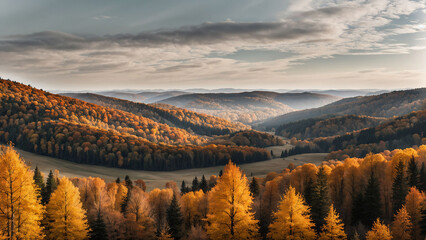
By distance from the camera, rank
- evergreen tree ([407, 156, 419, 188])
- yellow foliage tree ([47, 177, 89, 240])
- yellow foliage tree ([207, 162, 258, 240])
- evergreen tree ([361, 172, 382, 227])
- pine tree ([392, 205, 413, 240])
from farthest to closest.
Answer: evergreen tree ([407, 156, 419, 188])
evergreen tree ([361, 172, 382, 227])
pine tree ([392, 205, 413, 240])
yellow foliage tree ([47, 177, 89, 240])
yellow foliage tree ([207, 162, 258, 240])

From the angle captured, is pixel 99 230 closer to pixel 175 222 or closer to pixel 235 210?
pixel 175 222

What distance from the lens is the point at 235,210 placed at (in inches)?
1474

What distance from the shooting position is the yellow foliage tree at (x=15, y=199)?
117 feet

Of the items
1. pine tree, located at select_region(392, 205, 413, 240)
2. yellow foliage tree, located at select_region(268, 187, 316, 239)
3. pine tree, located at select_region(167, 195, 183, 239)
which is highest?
yellow foliage tree, located at select_region(268, 187, 316, 239)

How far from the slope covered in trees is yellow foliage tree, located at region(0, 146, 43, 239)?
10 cm

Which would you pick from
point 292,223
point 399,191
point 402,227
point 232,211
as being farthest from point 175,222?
point 399,191

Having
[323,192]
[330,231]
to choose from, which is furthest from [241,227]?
[323,192]

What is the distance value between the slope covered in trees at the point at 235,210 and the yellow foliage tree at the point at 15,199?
0.34 ft

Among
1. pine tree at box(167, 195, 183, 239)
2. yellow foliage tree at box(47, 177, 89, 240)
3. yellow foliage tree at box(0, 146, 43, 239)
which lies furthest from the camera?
pine tree at box(167, 195, 183, 239)

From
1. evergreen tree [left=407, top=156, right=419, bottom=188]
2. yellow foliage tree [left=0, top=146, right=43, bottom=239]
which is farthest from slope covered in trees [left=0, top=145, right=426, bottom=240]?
evergreen tree [left=407, top=156, right=419, bottom=188]

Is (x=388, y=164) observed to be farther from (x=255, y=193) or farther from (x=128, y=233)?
(x=128, y=233)

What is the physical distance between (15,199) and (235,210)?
2668 cm

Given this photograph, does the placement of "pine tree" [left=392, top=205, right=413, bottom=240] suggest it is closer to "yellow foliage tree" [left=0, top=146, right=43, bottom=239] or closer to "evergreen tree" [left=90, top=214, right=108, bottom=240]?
"evergreen tree" [left=90, top=214, right=108, bottom=240]

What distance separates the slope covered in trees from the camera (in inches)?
1473
